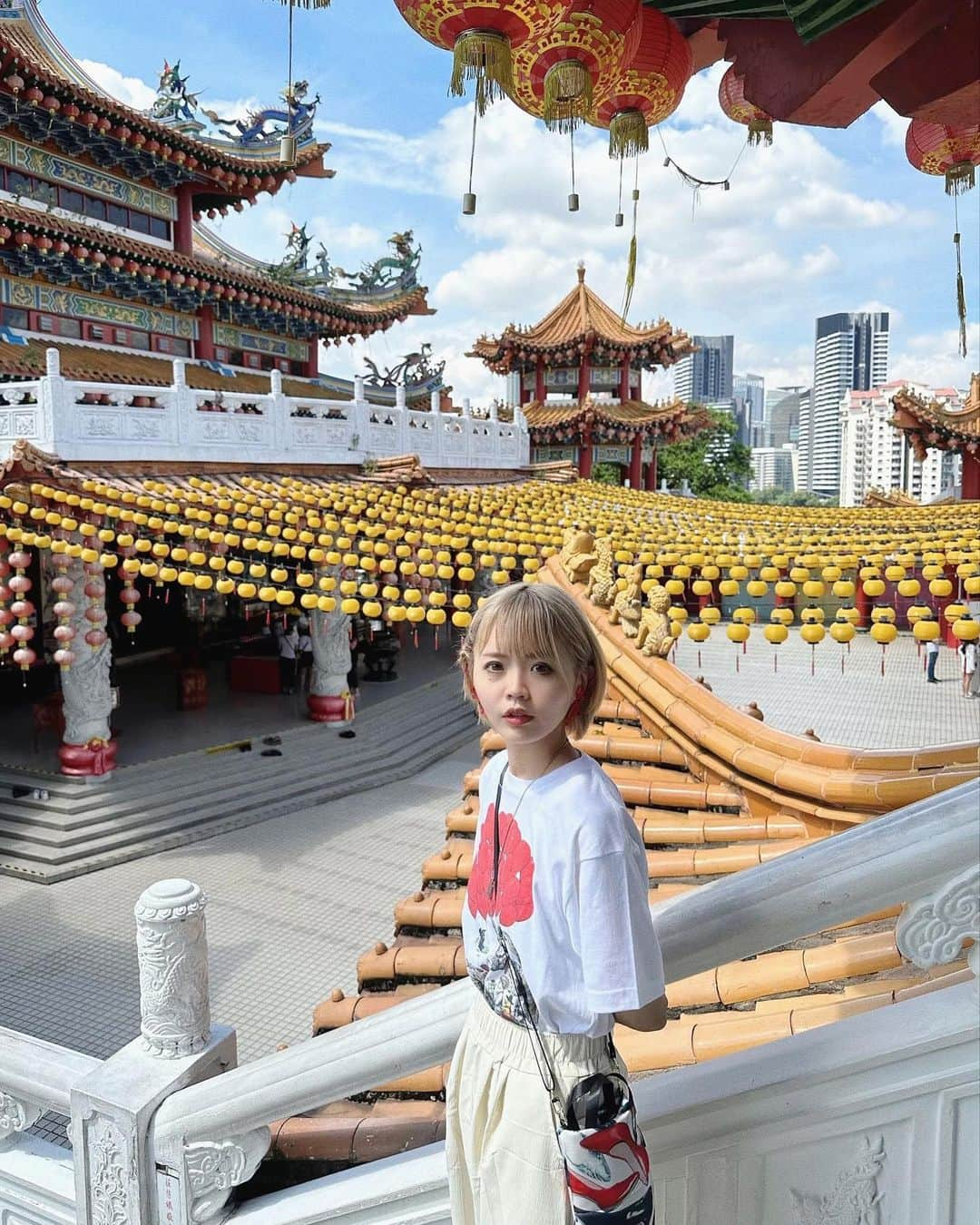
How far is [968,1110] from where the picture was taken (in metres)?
1.60

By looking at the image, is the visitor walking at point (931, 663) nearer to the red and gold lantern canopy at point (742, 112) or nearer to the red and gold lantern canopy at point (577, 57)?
the red and gold lantern canopy at point (742, 112)

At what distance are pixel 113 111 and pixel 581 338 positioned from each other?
1428 cm

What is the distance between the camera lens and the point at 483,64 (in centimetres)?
281

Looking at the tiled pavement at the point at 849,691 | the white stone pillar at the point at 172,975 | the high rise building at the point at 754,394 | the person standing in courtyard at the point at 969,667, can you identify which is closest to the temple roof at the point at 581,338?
the tiled pavement at the point at 849,691

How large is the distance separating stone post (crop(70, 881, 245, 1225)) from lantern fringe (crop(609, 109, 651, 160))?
3071 mm

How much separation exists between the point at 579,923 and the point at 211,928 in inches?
273

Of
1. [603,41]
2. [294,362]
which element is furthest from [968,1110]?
[294,362]

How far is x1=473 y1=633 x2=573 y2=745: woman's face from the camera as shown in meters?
1.59

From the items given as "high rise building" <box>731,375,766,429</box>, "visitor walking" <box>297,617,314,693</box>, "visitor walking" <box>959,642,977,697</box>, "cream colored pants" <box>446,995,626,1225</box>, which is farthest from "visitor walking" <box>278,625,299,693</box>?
"high rise building" <box>731,375,766,429</box>

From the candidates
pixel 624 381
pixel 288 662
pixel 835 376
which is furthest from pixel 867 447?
pixel 288 662

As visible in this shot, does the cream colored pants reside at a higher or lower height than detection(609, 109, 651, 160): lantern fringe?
lower

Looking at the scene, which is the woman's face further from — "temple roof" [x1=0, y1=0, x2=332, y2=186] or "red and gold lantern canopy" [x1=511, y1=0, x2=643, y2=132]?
"temple roof" [x1=0, y1=0, x2=332, y2=186]

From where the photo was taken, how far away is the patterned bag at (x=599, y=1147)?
1.51 meters

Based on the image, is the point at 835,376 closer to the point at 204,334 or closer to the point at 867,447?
the point at 867,447
